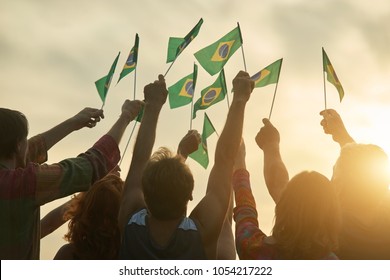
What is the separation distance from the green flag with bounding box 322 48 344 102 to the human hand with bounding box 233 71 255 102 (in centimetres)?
440

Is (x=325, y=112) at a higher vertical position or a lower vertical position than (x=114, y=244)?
higher

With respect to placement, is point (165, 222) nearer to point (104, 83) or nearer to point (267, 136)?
point (267, 136)

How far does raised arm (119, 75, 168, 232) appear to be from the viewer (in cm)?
377

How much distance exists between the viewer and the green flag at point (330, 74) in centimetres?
862

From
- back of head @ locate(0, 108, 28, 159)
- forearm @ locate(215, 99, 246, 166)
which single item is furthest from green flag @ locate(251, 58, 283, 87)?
back of head @ locate(0, 108, 28, 159)

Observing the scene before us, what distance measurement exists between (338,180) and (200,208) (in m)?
1.28

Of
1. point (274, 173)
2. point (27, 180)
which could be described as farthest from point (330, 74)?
point (27, 180)

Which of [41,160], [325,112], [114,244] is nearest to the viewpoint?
[114,244]

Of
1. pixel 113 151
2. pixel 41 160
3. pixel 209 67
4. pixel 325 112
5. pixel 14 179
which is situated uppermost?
pixel 209 67

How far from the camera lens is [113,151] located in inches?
163

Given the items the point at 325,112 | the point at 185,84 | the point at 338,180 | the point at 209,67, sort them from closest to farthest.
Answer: the point at 338,180
the point at 325,112
the point at 209,67
the point at 185,84

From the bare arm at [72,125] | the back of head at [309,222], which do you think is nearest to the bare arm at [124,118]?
the bare arm at [72,125]

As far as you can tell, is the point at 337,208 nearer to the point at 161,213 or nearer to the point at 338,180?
the point at 338,180

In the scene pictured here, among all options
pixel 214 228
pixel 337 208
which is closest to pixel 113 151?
pixel 214 228
